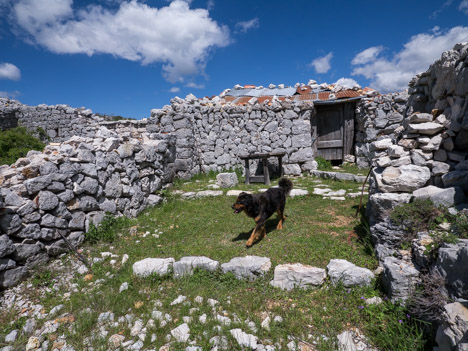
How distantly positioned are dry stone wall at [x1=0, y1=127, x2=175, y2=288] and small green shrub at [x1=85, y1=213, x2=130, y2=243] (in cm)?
12

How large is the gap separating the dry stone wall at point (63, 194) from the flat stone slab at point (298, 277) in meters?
4.10

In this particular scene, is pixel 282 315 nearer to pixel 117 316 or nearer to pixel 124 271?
pixel 117 316

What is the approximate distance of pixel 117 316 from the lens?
10.1ft

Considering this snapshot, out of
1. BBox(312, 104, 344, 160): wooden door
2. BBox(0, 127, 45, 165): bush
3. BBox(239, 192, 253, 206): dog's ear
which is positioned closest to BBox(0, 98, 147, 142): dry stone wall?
BBox(0, 127, 45, 165): bush

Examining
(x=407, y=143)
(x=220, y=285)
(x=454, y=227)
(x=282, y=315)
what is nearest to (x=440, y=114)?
(x=407, y=143)

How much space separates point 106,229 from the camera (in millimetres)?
5297

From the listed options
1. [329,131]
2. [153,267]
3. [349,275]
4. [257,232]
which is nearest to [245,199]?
[257,232]

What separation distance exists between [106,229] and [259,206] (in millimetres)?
3477

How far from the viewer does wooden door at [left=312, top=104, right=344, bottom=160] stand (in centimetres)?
1173

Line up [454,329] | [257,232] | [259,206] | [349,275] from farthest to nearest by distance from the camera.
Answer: [259,206], [257,232], [349,275], [454,329]

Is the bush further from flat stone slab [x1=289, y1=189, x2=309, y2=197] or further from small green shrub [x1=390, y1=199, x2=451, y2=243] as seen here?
small green shrub [x1=390, y1=199, x2=451, y2=243]

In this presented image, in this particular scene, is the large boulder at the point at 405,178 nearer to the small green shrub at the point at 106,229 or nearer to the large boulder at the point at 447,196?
the large boulder at the point at 447,196

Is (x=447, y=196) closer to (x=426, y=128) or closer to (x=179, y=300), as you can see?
(x=426, y=128)

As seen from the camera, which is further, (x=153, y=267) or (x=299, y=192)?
(x=299, y=192)
